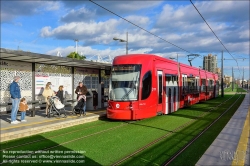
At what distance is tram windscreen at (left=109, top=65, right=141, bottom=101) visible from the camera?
11789 millimetres

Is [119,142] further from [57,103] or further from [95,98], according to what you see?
[95,98]

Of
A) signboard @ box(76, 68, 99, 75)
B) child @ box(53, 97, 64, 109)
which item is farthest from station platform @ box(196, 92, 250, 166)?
signboard @ box(76, 68, 99, 75)

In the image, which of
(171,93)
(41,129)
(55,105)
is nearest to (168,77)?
(171,93)

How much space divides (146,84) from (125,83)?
39.7 inches

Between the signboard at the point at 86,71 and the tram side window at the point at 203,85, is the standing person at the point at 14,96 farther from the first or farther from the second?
the tram side window at the point at 203,85

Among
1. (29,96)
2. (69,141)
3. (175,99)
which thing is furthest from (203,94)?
(69,141)

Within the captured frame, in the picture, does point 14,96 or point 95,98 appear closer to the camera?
point 14,96

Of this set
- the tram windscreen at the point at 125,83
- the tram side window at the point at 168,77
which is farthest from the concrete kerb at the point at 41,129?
the tram side window at the point at 168,77

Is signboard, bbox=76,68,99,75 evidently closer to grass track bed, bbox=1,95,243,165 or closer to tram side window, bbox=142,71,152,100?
grass track bed, bbox=1,95,243,165

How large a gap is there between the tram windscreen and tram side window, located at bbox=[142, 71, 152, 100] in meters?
0.33

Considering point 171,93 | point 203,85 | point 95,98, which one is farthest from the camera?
point 203,85

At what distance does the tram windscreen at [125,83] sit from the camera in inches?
464

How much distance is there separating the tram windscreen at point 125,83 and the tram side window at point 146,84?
33 centimetres

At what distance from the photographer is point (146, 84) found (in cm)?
1211
